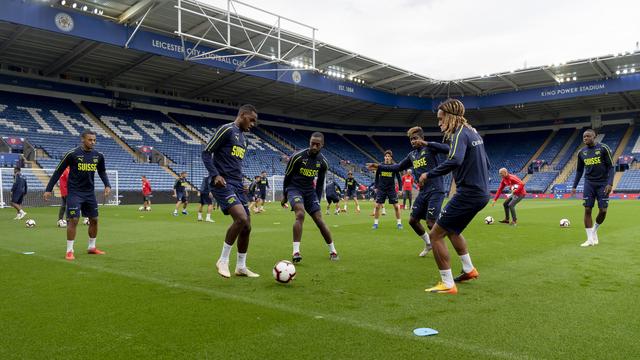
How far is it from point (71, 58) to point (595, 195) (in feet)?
106

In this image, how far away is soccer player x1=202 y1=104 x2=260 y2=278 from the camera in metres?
6.07

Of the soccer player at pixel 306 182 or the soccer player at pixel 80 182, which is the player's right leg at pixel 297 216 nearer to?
the soccer player at pixel 306 182

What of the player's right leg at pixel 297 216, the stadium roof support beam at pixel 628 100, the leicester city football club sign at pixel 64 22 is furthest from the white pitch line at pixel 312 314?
the stadium roof support beam at pixel 628 100

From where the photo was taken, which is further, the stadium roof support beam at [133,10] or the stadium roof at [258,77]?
the stadium roof at [258,77]

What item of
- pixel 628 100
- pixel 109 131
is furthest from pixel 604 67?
pixel 109 131

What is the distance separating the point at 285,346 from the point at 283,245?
20.2 ft

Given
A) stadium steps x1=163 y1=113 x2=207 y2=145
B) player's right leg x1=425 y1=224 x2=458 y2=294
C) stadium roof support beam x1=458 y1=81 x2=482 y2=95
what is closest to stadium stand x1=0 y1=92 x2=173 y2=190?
stadium steps x1=163 y1=113 x2=207 y2=145

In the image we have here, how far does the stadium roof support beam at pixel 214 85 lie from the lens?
36606mm

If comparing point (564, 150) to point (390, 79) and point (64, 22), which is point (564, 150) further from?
point (64, 22)

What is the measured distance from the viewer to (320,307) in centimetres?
462

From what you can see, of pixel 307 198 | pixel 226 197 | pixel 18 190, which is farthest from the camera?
pixel 18 190

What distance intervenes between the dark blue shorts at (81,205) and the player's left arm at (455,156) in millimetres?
6118

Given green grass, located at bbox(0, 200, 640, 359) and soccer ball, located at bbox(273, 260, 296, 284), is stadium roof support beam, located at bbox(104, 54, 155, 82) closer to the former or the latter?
green grass, located at bbox(0, 200, 640, 359)

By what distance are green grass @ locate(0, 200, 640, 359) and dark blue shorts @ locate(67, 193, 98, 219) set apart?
2.53 ft
